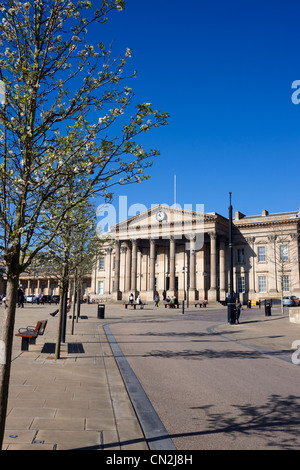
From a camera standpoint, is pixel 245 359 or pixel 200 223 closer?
pixel 245 359

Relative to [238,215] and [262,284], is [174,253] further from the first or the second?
[238,215]

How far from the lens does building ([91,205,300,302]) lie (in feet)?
193

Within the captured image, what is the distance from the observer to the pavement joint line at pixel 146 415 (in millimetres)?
4984

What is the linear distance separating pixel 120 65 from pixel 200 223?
5610 centimetres

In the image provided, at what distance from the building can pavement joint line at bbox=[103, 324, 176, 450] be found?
162 feet

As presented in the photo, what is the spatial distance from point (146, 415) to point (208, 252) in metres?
62.1

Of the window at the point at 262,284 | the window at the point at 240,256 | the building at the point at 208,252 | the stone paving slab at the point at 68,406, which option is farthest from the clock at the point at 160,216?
the stone paving slab at the point at 68,406

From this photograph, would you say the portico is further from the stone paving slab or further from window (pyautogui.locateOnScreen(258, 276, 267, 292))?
the stone paving slab

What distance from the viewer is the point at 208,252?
221 feet

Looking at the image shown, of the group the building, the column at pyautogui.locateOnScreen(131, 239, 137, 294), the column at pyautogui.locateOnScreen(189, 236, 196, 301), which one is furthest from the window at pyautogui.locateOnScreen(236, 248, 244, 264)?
the column at pyautogui.locateOnScreen(131, 239, 137, 294)

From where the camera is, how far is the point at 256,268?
62.4 metres

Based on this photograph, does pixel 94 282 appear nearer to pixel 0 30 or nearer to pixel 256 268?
pixel 256 268
